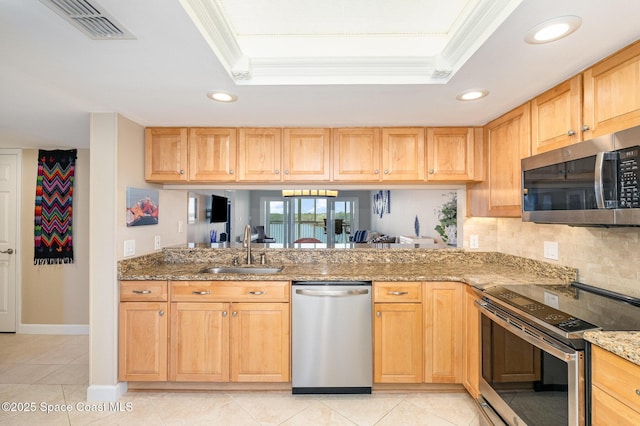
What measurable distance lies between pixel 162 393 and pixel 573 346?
8.62 ft

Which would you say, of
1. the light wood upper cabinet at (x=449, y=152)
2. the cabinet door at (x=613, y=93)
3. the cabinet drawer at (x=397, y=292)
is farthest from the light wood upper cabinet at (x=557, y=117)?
the cabinet drawer at (x=397, y=292)

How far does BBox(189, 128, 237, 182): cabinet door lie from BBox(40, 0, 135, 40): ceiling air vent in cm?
132

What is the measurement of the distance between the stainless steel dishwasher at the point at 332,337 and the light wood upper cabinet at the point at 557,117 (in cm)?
148

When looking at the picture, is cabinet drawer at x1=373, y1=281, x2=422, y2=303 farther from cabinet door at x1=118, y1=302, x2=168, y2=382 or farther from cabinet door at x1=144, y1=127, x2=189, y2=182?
cabinet door at x1=144, y1=127, x2=189, y2=182

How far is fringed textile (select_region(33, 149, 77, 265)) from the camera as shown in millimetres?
3543

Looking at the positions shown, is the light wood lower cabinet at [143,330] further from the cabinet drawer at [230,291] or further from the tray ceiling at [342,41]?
the tray ceiling at [342,41]

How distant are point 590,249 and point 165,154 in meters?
3.13

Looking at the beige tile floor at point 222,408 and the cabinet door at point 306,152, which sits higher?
the cabinet door at point 306,152

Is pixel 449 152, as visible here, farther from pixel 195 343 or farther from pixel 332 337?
pixel 195 343

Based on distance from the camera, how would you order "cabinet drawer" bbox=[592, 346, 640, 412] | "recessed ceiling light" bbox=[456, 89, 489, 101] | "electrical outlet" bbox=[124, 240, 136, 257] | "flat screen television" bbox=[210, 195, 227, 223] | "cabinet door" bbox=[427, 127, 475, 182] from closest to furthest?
"cabinet drawer" bbox=[592, 346, 640, 412] → "recessed ceiling light" bbox=[456, 89, 489, 101] → "electrical outlet" bbox=[124, 240, 136, 257] → "cabinet door" bbox=[427, 127, 475, 182] → "flat screen television" bbox=[210, 195, 227, 223]

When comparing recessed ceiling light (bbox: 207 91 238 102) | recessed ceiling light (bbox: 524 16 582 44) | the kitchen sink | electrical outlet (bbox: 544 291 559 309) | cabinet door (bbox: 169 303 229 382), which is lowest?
cabinet door (bbox: 169 303 229 382)

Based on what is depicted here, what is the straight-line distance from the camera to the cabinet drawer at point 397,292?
2326 millimetres

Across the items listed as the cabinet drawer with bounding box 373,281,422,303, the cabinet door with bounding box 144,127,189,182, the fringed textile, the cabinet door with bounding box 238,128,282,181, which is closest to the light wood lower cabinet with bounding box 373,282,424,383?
the cabinet drawer with bounding box 373,281,422,303

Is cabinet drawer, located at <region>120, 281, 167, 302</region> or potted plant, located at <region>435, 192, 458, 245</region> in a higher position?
potted plant, located at <region>435, 192, 458, 245</region>
